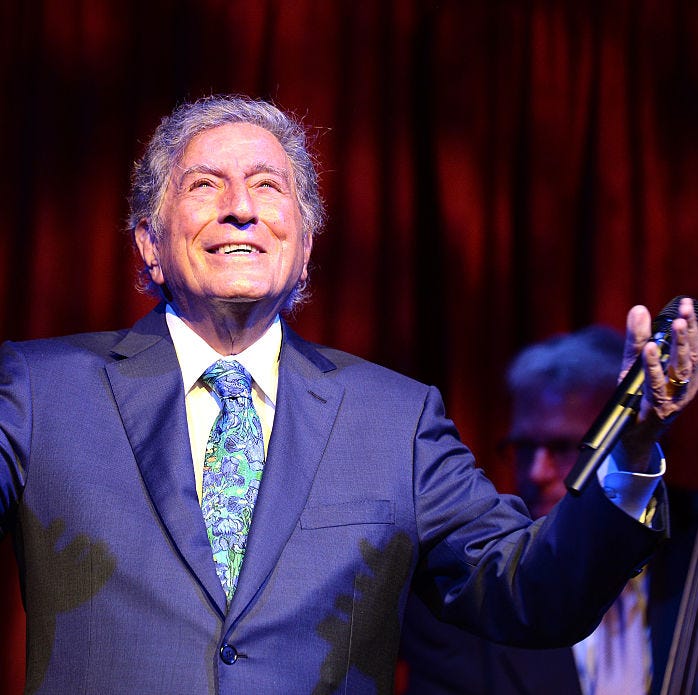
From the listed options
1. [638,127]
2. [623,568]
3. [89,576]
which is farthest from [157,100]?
[623,568]

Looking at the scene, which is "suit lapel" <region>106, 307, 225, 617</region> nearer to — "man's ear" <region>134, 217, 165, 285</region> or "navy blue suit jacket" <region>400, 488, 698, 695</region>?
"man's ear" <region>134, 217, 165, 285</region>

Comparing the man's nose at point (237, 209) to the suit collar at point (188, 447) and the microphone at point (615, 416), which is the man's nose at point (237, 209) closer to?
the suit collar at point (188, 447)

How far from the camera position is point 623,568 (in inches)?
53.6

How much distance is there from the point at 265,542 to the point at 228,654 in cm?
17

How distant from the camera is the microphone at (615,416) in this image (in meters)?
1.12

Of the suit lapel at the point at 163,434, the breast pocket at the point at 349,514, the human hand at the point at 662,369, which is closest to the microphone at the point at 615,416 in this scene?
the human hand at the point at 662,369

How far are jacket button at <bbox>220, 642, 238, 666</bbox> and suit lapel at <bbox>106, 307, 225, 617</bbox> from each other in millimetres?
45

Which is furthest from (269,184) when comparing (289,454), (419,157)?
(419,157)

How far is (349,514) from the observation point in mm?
1580

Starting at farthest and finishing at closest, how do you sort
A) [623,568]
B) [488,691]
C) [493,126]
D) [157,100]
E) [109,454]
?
1. [493,126]
2. [157,100]
3. [488,691]
4. [109,454]
5. [623,568]

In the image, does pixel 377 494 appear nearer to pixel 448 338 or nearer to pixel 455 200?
pixel 448 338

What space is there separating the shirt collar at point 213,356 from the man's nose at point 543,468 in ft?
3.35

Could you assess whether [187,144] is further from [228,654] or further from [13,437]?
[228,654]

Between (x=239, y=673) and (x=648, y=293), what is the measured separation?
6.42ft
